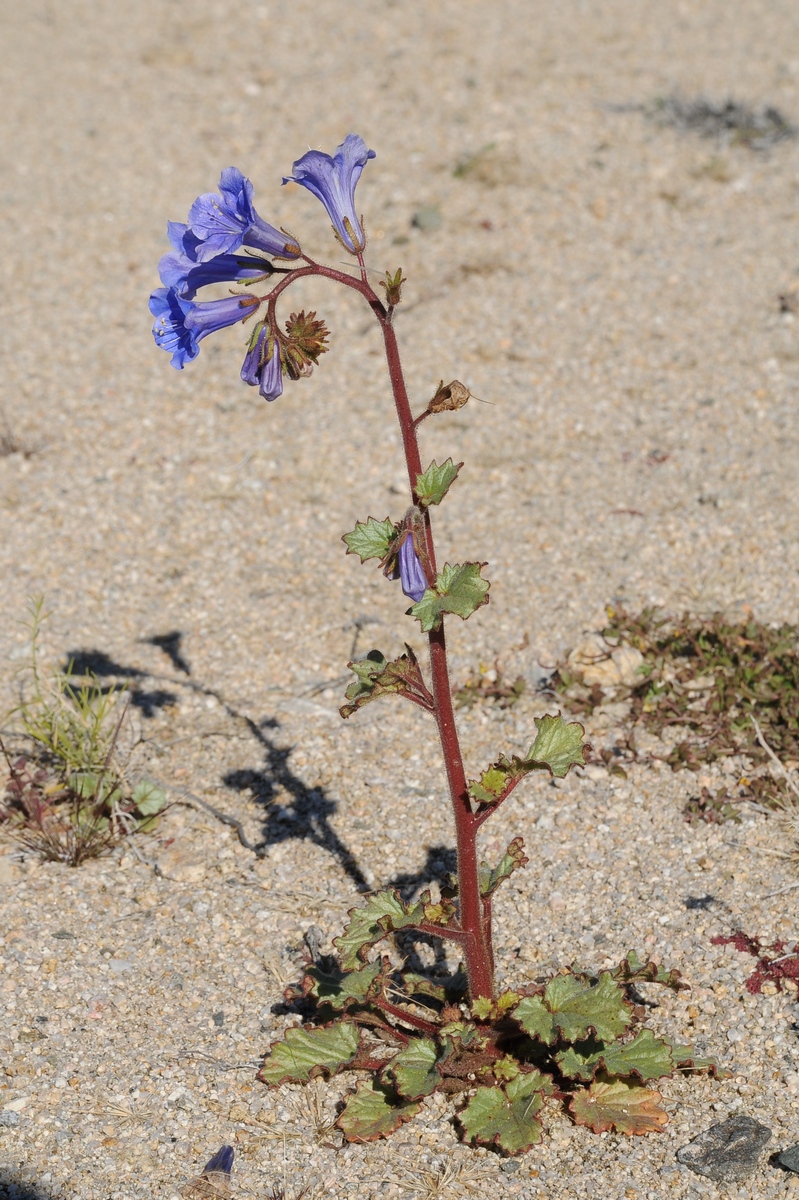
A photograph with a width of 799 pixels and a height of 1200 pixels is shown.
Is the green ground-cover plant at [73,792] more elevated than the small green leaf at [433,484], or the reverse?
the small green leaf at [433,484]

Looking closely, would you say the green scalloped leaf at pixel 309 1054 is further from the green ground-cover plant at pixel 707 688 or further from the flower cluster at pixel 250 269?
the flower cluster at pixel 250 269

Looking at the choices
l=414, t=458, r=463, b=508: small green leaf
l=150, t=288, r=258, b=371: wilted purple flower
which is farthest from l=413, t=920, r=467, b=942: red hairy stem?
l=150, t=288, r=258, b=371: wilted purple flower

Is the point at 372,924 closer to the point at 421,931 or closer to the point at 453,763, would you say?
the point at 421,931

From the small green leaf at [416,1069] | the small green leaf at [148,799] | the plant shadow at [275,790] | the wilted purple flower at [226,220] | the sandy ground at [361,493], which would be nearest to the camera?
the wilted purple flower at [226,220]

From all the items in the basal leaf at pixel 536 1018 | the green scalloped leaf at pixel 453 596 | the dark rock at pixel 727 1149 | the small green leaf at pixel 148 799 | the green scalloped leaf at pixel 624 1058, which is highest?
the green scalloped leaf at pixel 453 596

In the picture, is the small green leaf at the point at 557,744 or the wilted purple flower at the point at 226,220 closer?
the wilted purple flower at the point at 226,220

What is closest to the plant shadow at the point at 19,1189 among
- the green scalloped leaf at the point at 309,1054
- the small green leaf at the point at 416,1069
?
the green scalloped leaf at the point at 309,1054
